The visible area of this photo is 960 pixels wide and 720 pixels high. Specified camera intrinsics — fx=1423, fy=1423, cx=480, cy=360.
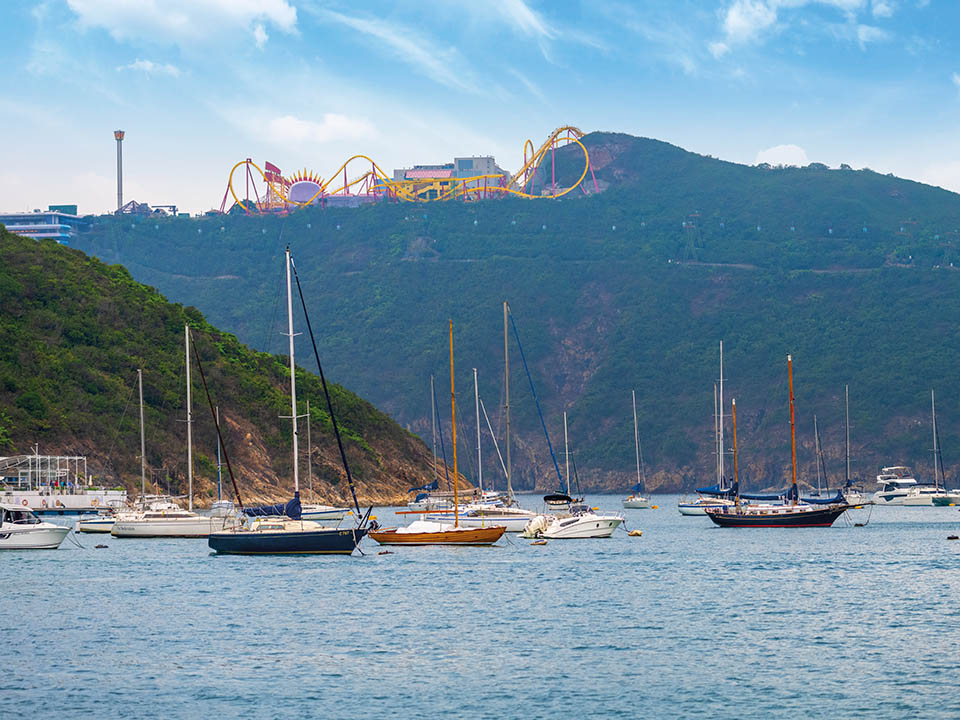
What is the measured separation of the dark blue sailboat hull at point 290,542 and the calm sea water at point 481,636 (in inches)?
30.5

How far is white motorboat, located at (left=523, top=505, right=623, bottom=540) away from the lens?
268 ft

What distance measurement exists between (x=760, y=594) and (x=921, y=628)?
33.8 ft

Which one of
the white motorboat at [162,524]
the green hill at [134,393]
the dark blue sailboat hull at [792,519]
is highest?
the green hill at [134,393]

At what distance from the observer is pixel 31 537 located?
230 ft

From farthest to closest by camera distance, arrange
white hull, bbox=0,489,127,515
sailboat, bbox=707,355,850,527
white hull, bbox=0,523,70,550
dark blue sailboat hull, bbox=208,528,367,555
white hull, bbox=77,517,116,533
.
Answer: white hull, bbox=0,489,127,515, sailboat, bbox=707,355,850,527, white hull, bbox=77,517,116,533, white hull, bbox=0,523,70,550, dark blue sailboat hull, bbox=208,528,367,555

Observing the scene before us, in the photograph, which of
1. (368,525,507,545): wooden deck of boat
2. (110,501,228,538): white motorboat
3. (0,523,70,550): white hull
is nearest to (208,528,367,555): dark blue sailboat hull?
(368,525,507,545): wooden deck of boat

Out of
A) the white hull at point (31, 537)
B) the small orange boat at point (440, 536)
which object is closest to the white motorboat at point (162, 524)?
the small orange boat at point (440, 536)

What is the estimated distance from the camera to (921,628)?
43594 mm

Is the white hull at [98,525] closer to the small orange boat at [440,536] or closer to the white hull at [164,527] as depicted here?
the white hull at [164,527]

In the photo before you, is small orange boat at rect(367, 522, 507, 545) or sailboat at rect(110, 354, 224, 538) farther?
sailboat at rect(110, 354, 224, 538)

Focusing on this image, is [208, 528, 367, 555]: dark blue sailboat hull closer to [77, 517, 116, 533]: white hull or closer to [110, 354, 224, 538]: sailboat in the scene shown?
[110, 354, 224, 538]: sailboat

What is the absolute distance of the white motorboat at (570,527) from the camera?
81750 millimetres

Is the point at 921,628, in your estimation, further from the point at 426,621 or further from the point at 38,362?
the point at 38,362

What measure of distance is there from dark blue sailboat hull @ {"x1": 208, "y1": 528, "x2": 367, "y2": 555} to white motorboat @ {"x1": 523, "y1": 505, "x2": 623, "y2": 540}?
1851 centimetres
